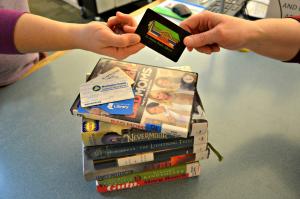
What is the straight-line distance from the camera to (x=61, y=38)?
0.69m

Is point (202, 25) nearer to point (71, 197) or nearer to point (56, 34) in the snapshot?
→ point (56, 34)

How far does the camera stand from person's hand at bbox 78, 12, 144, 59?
2.06 feet

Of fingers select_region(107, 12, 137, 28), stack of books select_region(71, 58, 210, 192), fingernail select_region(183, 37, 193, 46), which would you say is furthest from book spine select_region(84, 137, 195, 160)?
fingers select_region(107, 12, 137, 28)

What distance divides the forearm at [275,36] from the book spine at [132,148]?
0.30 m

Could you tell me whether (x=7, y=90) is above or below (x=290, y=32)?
below

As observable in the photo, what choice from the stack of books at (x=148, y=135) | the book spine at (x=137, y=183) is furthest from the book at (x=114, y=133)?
the book spine at (x=137, y=183)

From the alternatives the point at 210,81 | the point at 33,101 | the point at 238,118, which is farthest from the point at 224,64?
the point at 33,101

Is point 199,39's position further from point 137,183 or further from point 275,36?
point 137,183

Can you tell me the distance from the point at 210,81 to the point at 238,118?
0.53ft

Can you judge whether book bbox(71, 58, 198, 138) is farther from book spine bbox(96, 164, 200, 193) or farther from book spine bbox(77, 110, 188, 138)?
book spine bbox(96, 164, 200, 193)

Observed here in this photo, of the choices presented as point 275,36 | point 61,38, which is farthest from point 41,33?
point 275,36

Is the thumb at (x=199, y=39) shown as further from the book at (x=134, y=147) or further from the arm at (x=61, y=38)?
the book at (x=134, y=147)

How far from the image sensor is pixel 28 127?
734 mm

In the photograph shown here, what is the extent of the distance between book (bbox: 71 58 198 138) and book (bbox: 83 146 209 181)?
81 mm
